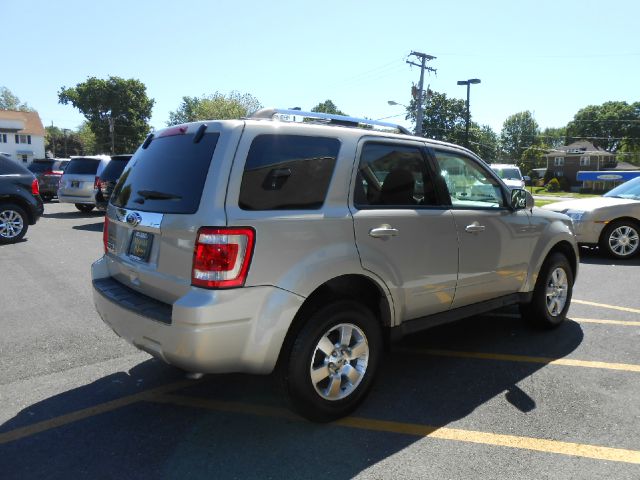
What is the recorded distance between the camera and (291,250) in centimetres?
288

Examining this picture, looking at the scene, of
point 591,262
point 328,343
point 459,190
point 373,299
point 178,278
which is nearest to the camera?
point 178,278

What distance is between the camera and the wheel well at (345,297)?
118 inches

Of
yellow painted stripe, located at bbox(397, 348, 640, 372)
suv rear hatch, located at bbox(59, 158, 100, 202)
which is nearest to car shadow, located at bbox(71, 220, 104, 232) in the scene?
suv rear hatch, located at bbox(59, 158, 100, 202)

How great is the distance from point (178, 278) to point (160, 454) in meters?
0.98

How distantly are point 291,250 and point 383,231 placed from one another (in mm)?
739

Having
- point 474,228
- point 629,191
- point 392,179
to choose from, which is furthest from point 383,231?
point 629,191

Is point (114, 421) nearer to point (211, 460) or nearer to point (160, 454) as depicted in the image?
point (160, 454)

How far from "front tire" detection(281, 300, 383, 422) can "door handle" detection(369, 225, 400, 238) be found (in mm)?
467

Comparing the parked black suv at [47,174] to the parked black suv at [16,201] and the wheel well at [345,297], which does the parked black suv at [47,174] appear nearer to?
the parked black suv at [16,201]

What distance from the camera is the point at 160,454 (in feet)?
9.18

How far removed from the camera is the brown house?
80.2 metres

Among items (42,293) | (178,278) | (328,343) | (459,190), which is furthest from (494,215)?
(42,293)

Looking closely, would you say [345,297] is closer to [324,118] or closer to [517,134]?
[324,118]

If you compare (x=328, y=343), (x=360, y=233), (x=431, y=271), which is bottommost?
(x=328, y=343)
